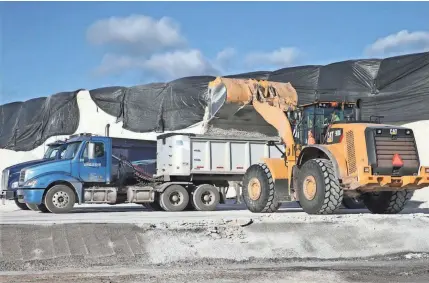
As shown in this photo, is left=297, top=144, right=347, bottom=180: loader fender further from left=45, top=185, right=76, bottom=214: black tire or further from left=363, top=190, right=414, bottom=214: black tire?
A: left=45, top=185, right=76, bottom=214: black tire

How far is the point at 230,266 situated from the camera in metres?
9.92

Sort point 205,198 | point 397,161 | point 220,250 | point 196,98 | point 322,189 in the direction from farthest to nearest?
point 196,98
point 205,198
point 322,189
point 397,161
point 220,250

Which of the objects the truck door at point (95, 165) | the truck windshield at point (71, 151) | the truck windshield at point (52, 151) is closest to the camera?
the truck door at point (95, 165)

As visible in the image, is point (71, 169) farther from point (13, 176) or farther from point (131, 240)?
point (131, 240)

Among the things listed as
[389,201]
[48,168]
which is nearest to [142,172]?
[48,168]

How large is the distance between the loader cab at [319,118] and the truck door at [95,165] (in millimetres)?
7006

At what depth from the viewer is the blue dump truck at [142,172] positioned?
18547 millimetres

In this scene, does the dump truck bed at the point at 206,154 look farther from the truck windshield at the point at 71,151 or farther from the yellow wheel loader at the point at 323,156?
the truck windshield at the point at 71,151

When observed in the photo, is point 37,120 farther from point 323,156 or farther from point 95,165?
point 323,156

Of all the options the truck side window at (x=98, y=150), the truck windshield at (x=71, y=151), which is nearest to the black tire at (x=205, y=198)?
the truck side window at (x=98, y=150)

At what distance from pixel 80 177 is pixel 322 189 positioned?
841 cm

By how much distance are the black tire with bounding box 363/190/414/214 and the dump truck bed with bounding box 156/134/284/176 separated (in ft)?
15.1

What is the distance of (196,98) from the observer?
28.6 meters

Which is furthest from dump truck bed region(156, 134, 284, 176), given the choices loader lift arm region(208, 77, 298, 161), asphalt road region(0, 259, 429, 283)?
asphalt road region(0, 259, 429, 283)
